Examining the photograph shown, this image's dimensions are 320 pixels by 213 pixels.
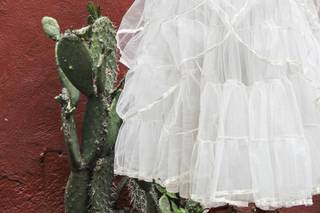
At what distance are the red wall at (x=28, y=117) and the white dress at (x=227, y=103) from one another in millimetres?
588

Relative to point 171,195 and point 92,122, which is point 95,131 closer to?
point 92,122

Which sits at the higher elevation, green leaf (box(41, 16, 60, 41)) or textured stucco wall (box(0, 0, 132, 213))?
green leaf (box(41, 16, 60, 41))

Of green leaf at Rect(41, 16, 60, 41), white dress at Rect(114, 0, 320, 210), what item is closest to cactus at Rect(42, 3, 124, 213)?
green leaf at Rect(41, 16, 60, 41)

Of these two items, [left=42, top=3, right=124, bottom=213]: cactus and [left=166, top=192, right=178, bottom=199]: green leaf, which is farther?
[left=166, top=192, right=178, bottom=199]: green leaf

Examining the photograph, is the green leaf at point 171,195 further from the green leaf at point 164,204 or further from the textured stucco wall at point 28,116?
the textured stucco wall at point 28,116

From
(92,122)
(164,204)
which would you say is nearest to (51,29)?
(92,122)

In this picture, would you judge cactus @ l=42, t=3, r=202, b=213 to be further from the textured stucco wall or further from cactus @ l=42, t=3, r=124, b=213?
the textured stucco wall

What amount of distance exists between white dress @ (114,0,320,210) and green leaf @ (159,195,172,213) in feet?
1.10

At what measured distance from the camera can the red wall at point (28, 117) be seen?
2178mm

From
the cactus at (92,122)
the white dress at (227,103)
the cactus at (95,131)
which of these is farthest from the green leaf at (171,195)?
the white dress at (227,103)

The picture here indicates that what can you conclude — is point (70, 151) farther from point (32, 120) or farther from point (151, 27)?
point (151, 27)

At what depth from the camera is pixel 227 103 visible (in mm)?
1530

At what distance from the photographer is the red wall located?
7.14 ft

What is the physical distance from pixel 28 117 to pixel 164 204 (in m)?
0.62
